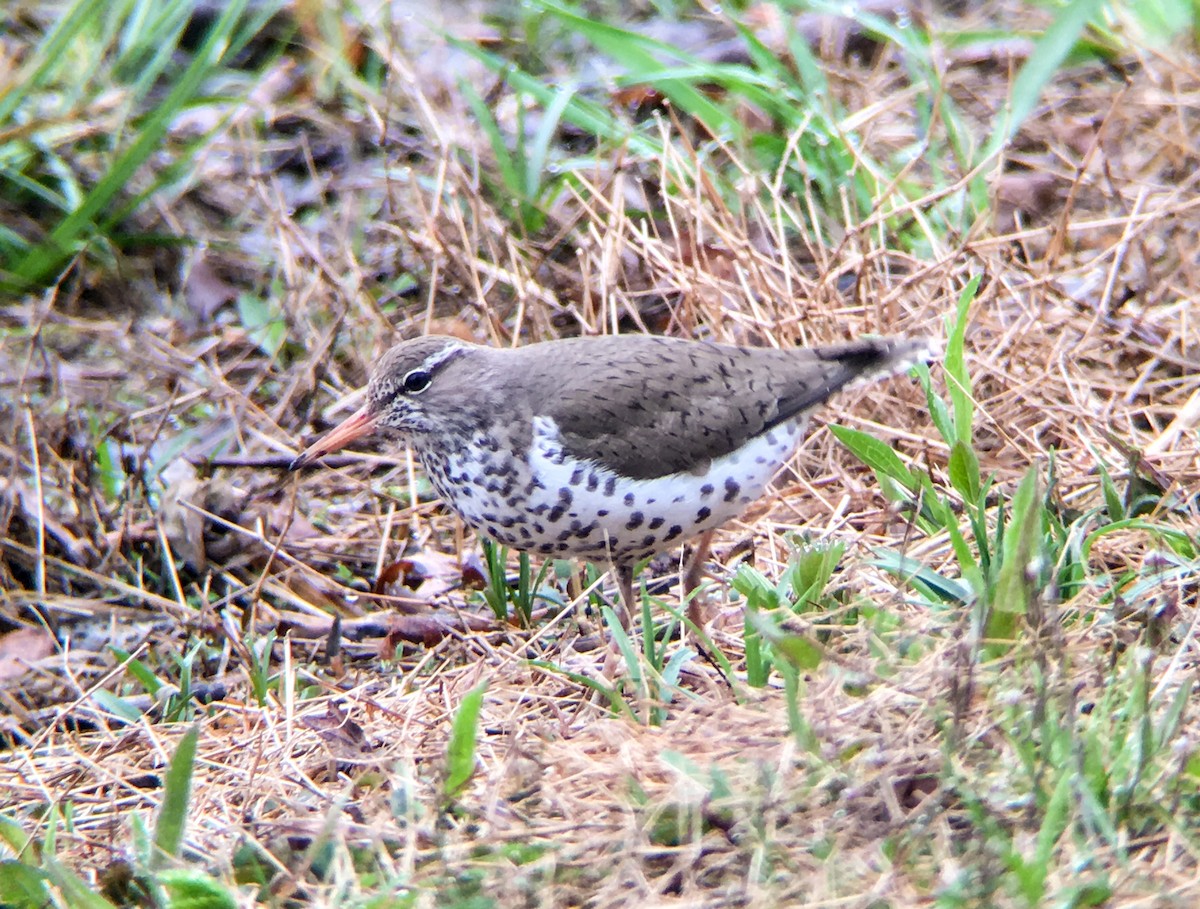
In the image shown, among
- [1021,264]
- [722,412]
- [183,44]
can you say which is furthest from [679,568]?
[183,44]

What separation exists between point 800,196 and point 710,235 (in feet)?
1.44

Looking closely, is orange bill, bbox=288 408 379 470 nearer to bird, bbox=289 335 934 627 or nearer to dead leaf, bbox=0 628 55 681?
bird, bbox=289 335 934 627

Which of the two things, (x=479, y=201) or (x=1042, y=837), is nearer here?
(x=1042, y=837)

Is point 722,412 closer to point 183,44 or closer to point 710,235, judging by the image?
point 710,235

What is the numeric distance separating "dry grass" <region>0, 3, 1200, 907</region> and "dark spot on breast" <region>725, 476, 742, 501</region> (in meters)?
0.38

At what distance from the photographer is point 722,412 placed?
475 cm

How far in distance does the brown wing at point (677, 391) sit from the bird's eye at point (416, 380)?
356 mm

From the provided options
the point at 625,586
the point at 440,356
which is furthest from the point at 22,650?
the point at 625,586

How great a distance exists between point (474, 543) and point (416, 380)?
89cm

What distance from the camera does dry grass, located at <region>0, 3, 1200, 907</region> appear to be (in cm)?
320

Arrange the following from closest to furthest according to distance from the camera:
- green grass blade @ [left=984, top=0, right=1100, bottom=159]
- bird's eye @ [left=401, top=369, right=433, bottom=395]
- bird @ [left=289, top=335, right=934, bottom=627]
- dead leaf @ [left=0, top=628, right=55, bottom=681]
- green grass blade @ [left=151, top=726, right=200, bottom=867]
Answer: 1. green grass blade @ [left=151, top=726, right=200, bottom=867]
2. bird @ [left=289, top=335, right=934, bottom=627]
3. bird's eye @ [left=401, top=369, right=433, bottom=395]
4. dead leaf @ [left=0, top=628, right=55, bottom=681]
5. green grass blade @ [left=984, top=0, right=1100, bottom=159]

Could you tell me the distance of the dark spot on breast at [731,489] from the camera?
15.2 feet

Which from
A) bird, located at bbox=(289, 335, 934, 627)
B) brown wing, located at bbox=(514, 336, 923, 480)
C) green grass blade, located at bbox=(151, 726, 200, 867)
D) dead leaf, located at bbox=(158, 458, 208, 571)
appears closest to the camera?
green grass blade, located at bbox=(151, 726, 200, 867)

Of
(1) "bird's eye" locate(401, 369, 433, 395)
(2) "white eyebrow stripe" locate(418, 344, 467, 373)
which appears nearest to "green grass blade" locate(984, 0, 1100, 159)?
(2) "white eyebrow stripe" locate(418, 344, 467, 373)
